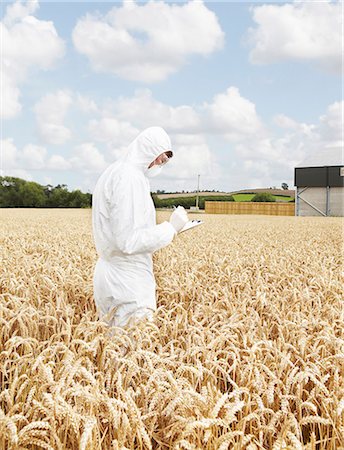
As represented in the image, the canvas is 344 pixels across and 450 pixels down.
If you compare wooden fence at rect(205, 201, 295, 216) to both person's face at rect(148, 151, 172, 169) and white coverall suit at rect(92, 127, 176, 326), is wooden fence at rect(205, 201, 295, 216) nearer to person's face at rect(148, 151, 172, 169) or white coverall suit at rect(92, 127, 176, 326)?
person's face at rect(148, 151, 172, 169)

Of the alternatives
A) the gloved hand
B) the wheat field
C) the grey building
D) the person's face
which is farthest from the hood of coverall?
the grey building

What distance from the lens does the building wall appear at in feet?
149

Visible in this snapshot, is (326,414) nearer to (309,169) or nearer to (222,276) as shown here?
(222,276)

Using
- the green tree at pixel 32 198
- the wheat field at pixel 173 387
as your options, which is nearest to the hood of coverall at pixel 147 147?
the wheat field at pixel 173 387

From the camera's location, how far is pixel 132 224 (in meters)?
3.96

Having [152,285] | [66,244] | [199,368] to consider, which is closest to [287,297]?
[152,285]

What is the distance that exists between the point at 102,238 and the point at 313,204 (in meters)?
44.5

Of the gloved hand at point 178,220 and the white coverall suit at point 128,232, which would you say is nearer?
the white coverall suit at point 128,232

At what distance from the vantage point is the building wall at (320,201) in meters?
45.5

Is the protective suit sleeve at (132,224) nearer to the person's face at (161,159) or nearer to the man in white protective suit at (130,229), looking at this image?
the man in white protective suit at (130,229)

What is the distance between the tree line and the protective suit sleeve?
45.0 m

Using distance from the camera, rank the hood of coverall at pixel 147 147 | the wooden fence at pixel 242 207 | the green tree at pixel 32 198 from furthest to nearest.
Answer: the wooden fence at pixel 242 207 → the green tree at pixel 32 198 → the hood of coverall at pixel 147 147

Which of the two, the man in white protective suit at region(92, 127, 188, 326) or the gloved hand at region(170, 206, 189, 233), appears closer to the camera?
the man in white protective suit at region(92, 127, 188, 326)

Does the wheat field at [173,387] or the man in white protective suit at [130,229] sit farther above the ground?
the man in white protective suit at [130,229]
